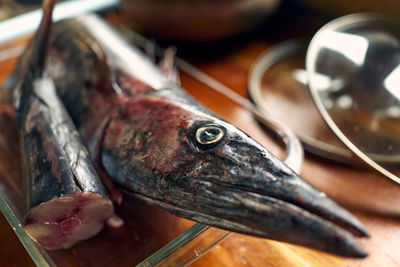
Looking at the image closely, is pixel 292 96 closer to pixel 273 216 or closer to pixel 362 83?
pixel 362 83

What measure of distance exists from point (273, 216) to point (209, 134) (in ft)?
0.54

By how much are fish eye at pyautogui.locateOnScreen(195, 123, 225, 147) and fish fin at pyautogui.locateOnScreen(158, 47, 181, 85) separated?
1.75 ft

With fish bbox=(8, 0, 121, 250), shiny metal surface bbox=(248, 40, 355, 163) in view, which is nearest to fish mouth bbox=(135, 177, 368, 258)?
fish bbox=(8, 0, 121, 250)

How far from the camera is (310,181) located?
92 centimetres

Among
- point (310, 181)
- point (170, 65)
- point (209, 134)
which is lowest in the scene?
point (310, 181)

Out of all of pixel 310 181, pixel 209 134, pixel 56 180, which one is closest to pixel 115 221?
pixel 56 180

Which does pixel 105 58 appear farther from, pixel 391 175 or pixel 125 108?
pixel 391 175

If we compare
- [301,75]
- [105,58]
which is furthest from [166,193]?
[301,75]

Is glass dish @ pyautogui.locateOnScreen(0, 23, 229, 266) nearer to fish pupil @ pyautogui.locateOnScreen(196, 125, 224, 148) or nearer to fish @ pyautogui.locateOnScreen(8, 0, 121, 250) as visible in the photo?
fish @ pyautogui.locateOnScreen(8, 0, 121, 250)

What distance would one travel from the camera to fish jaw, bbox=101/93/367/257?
1.62 ft

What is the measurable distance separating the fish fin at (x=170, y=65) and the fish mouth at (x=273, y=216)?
61 centimetres

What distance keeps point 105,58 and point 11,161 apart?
333 millimetres

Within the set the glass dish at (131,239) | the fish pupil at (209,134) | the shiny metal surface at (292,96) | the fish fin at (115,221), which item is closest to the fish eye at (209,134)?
the fish pupil at (209,134)

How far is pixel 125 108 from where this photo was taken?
77 centimetres
